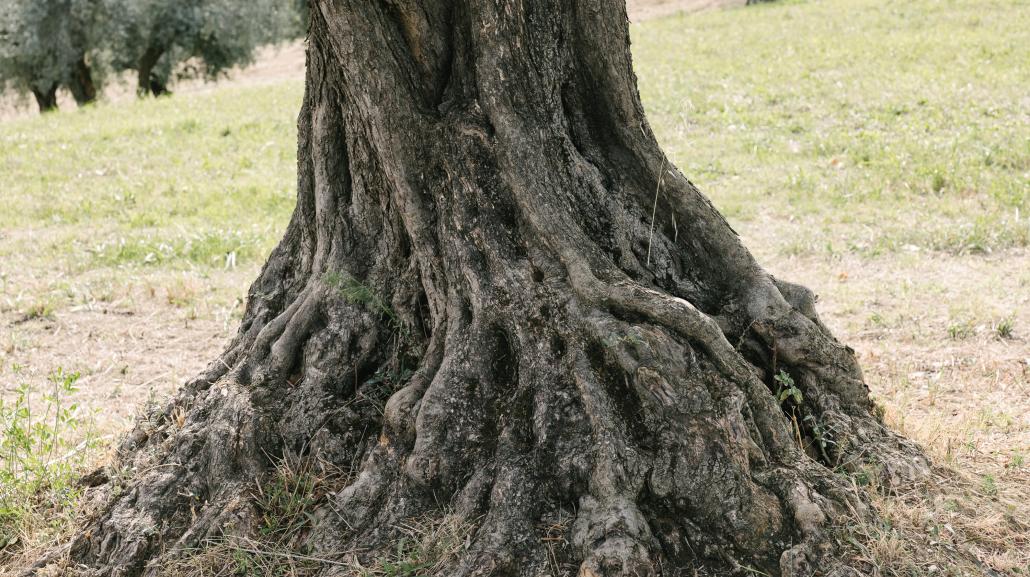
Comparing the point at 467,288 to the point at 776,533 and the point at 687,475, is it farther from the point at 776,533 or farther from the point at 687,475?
the point at 776,533

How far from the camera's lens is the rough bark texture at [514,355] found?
3322 mm

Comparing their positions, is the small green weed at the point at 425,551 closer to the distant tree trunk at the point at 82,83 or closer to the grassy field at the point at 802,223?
the grassy field at the point at 802,223

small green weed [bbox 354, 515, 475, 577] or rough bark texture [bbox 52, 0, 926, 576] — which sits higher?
rough bark texture [bbox 52, 0, 926, 576]

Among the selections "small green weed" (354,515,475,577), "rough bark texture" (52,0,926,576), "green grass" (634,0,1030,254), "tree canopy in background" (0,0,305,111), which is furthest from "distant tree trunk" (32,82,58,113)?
"small green weed" (354,515,475,577)

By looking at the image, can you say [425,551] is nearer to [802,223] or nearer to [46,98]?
[802,223]

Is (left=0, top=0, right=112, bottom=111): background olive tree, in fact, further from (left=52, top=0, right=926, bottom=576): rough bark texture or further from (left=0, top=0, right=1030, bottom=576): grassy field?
(left=52, top=0, right=926, bottom=576): rough bark texture

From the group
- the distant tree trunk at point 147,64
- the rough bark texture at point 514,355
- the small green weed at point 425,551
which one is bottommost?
the small green weed at point 425,551

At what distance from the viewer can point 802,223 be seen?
29.5 feet

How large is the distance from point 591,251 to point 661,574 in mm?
1319

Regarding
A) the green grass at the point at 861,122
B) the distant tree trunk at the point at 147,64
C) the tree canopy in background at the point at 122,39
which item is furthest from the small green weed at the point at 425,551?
the distant tree trunk at the point at 147,64

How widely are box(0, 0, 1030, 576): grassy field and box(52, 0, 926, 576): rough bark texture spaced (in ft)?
1.68

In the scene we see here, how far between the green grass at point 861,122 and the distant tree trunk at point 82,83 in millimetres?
18221

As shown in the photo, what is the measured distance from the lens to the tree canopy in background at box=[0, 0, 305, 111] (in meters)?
24.9

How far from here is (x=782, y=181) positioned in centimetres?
1032
